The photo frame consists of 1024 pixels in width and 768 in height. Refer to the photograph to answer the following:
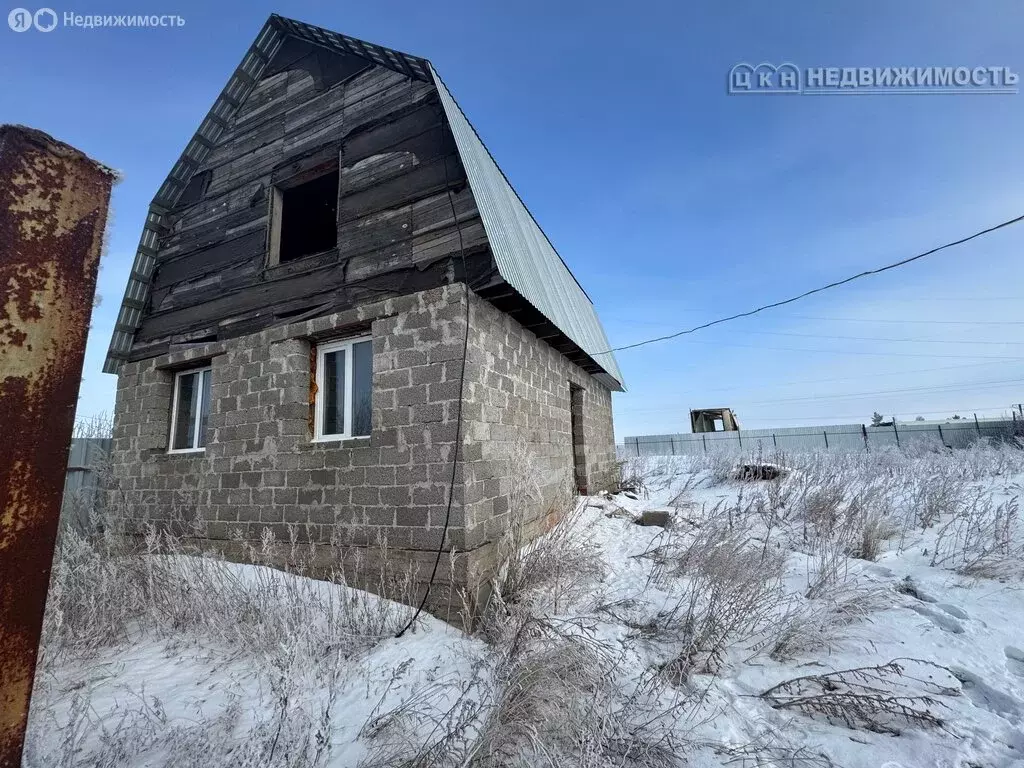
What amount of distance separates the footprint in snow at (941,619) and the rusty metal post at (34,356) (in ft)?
17.8

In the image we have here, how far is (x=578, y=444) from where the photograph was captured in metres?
9.24

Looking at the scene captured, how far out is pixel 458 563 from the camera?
4.38m

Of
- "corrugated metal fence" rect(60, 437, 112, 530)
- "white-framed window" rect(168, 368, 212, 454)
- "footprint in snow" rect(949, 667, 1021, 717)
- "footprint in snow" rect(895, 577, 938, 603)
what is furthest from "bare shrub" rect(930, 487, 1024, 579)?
"corrugated metal fence" rect(60, 437, 112, 530)

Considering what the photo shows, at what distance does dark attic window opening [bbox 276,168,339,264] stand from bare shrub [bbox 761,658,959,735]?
22.6 feet

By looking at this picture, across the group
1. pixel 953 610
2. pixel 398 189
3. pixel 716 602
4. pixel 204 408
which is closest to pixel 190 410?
pixel 204 408

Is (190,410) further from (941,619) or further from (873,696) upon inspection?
(941,619)

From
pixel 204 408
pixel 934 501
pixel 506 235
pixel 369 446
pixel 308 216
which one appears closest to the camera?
pixel 369 446

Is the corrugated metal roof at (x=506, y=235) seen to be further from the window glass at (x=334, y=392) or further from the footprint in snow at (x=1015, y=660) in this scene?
the footprint in snow at (x=1015, y=660)

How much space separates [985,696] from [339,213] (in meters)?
7.30

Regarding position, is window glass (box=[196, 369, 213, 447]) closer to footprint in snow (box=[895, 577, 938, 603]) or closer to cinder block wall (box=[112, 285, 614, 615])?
cinder block wall (box=[112, 285, 614, 615])

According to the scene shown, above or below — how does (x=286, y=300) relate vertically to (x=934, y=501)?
above

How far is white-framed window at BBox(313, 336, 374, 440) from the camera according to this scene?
5.37 metres

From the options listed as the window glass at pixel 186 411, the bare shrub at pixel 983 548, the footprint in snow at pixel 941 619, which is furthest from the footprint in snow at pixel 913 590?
the window glass at pixel 186 411

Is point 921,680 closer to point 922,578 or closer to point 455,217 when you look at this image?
point 922,578
